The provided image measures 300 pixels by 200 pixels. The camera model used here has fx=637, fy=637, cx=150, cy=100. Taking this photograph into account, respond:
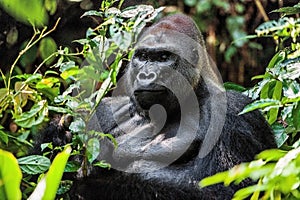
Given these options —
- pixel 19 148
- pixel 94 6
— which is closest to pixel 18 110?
pixel 19 148

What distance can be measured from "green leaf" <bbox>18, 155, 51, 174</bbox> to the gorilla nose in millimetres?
566

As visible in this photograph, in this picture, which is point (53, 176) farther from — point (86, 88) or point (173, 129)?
point (173, 129)

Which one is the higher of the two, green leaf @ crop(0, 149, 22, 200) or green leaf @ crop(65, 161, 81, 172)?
green leaf @ crop(0, 149, 22, 200)

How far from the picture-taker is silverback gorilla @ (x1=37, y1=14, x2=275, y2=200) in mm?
2713

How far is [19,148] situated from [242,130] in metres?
1.16

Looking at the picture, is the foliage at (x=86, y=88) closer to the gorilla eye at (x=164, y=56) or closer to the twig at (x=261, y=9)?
the gorilla eye at (x=164, y=56)

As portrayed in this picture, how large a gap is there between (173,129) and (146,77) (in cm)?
29

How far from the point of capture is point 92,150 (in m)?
2.31

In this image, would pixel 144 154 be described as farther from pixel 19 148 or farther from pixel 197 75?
pixel 19 148

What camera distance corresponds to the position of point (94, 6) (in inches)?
172

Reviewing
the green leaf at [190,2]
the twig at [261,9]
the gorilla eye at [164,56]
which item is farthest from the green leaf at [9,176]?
the twig at [261,9]

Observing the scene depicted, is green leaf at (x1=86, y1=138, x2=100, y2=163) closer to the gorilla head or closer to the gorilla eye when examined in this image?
the gorilla head

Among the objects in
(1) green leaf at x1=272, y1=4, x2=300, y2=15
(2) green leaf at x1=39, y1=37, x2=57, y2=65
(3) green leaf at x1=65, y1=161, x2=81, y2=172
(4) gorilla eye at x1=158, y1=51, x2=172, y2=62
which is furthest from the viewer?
(2) green leaf at x1=39, y1=37, x2=57, y2=65

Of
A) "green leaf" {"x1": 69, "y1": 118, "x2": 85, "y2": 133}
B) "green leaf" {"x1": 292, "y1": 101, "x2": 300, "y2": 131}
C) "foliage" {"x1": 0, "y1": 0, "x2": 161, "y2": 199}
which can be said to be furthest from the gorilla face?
"green leaf" {"x1": 292, "y1": 101, "x2": 300, "y2": 131}
